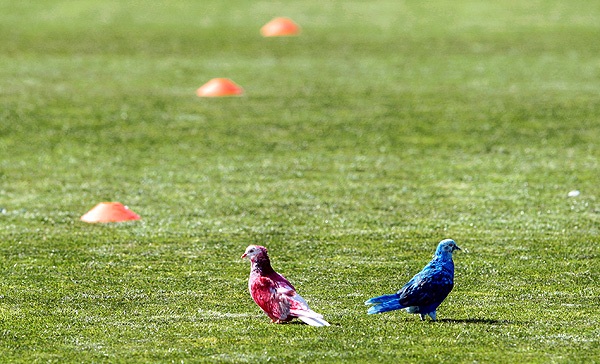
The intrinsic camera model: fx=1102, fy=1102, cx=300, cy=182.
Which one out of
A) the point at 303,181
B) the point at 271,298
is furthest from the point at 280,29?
the point at 271,298

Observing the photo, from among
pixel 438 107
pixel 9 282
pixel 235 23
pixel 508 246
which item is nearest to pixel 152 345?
pixel 9 282

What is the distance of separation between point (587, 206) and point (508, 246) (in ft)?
8.07

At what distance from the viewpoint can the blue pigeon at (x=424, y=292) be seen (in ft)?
28.5

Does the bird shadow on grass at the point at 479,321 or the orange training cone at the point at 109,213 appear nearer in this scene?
the bird shadow on grass at the point at 479,321

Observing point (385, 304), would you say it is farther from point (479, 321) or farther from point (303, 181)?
point (303, 181)

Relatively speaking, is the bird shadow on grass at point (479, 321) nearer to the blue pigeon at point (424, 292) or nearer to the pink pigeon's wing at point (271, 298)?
the blue pigeon at point (424, 292)

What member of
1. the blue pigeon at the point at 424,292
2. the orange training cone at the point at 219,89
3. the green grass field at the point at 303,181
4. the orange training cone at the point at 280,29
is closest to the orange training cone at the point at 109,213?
the green grass field at the point at 303,181

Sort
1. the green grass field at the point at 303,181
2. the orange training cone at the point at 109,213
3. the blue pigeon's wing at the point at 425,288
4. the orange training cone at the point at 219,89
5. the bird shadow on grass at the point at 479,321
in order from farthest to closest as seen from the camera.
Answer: the orange training cone at the point at 219,89 < the orange training cone at the point at 109,213 < the bird shadow on grass at the point at 479,321 < the green grass field at the point at 303,181 < the blue pigeon's wing at the point at 425,288

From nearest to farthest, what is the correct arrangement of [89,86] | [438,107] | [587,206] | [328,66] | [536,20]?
[587,206] < [438,107] < [89,86] < [328,66] < [536,20]

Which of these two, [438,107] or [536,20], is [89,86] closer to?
[438,107]

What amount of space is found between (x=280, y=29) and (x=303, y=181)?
12.9 m

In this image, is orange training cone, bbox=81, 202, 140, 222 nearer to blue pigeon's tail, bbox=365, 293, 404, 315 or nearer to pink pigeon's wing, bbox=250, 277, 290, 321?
pink pigeon's wing, bbox=250, 277, 290, 321

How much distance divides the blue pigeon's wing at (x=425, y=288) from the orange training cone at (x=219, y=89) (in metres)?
13.1

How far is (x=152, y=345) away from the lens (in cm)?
858
